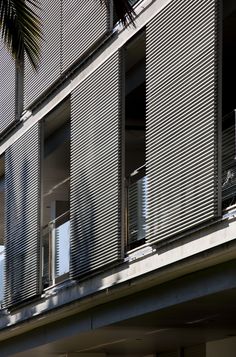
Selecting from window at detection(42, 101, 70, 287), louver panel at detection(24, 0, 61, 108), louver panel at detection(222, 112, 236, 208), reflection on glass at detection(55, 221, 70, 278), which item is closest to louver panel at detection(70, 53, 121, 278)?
reflection on glass at detection(55, 221, 70, 278)

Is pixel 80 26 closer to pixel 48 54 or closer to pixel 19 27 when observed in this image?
pixel 48 54

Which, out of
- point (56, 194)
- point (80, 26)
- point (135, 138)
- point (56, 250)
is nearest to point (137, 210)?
point (56, 250)

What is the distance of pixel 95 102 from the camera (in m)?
22.5

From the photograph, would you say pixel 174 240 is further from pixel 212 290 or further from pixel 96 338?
pixel 96 338

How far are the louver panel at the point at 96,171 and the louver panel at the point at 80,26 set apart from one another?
2.56 feet

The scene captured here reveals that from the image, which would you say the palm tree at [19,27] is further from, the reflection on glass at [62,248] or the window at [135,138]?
the reflection on glass at [62,248]

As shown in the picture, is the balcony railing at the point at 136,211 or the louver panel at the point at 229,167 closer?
the louver panel at the point at 229,167

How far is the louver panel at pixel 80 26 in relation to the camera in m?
22.8

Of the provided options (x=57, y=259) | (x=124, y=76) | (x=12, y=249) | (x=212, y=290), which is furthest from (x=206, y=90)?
(x=12, y=249)

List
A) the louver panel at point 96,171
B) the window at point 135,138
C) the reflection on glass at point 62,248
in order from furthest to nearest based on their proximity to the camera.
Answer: the reflection on glass at point 62,248
the louver panel at point 96,171
the window at point 135,138

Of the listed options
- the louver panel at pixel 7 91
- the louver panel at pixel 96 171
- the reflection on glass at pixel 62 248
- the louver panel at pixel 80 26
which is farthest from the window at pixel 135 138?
the louver panel at pixel 7 91

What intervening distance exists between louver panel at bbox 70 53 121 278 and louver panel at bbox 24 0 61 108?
6.84 feet

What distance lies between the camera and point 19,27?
1797cm

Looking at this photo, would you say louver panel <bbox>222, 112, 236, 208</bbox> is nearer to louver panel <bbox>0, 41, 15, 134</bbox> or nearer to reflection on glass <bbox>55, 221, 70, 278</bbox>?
reflection on glass <bbox>55, 221, 70, 278</bbox>
